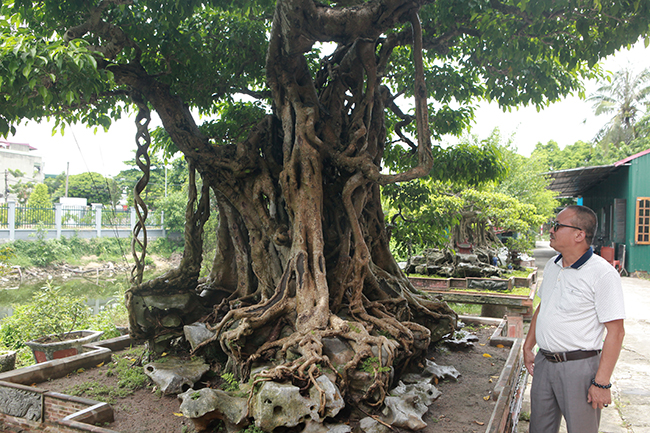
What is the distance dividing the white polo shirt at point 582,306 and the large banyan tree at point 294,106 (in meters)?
1.57

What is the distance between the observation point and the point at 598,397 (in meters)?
2.81

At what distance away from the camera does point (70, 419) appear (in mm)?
3811

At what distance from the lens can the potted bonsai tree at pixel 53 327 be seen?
A: 5852 millimetres

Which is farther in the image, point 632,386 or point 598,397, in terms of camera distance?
point 632,386

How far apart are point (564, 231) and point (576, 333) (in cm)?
66

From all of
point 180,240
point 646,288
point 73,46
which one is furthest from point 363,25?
point 180,240

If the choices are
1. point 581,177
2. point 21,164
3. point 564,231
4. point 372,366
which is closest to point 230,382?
point 372,366

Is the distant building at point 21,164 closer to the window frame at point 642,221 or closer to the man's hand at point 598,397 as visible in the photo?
the window frame at point 642,221

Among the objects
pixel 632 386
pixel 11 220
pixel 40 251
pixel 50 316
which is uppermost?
pixel 11 220

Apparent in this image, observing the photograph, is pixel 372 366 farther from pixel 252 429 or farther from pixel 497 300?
pixel 497 300

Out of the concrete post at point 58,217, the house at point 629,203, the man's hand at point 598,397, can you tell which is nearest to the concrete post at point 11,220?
the concrete post at point 58,217

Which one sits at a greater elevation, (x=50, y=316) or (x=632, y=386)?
(x=50, y=316)

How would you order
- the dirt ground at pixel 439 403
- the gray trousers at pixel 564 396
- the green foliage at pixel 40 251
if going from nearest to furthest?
the gray trousers at pixel 564 396 → the dirt ground at pixel 439 403 → the green foliage at pixel 40 251

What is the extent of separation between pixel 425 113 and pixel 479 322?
14.2 feet
